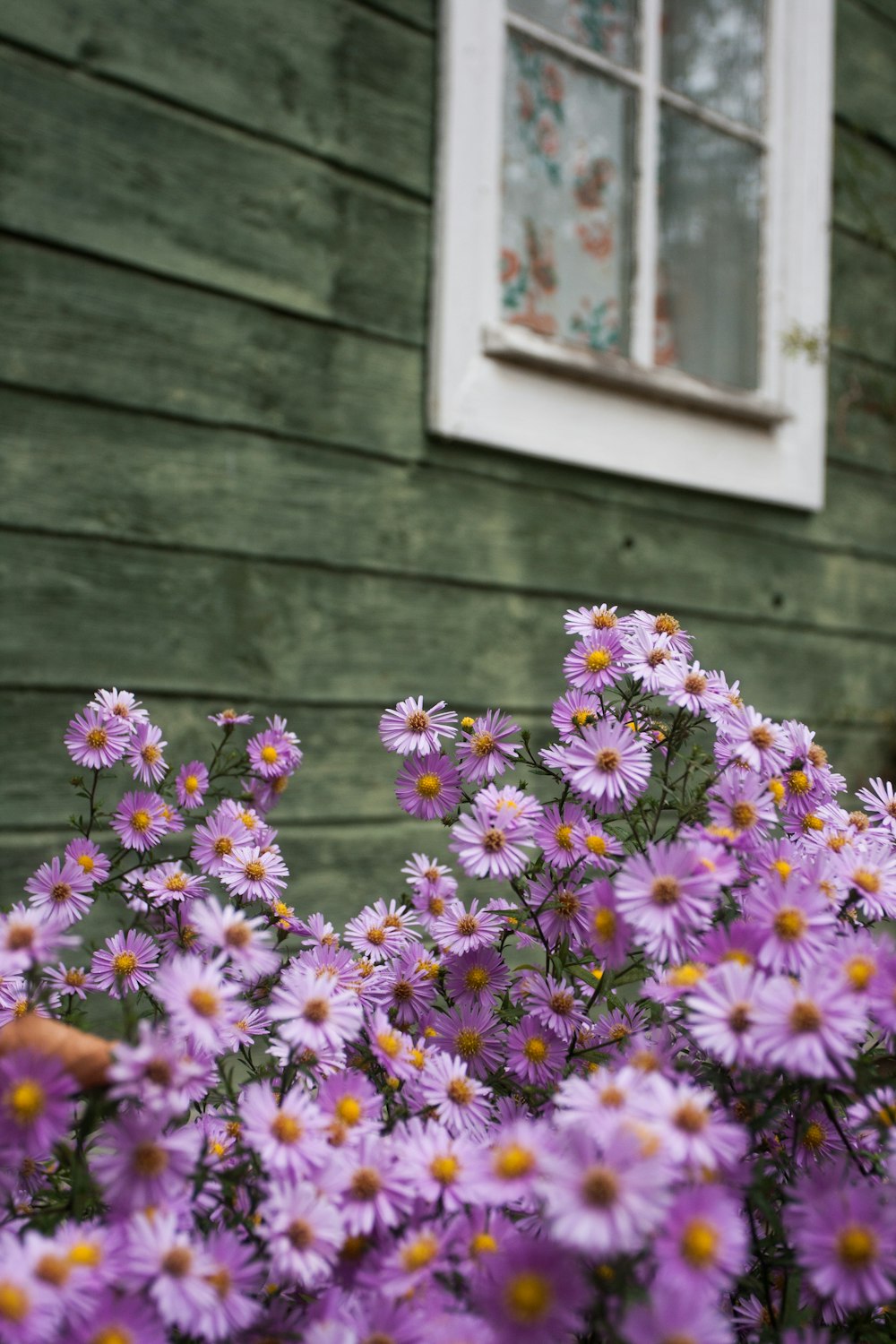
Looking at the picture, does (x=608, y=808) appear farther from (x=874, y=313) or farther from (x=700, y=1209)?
(x=874, y=313)

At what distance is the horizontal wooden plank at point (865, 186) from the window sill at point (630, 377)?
21.3 inches

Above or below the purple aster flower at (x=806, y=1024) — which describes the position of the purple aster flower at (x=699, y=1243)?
below

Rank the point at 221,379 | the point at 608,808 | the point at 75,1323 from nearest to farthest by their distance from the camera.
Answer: the point at 75,1323 → the point at 608,808 → the point at 221,379

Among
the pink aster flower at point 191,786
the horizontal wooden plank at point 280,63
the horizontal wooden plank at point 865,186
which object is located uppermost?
the horizontal wooden plank at point 865,186

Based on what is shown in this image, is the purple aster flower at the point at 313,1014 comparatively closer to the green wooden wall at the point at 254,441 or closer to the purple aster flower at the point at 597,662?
the purple aster flower at the point at 597,662

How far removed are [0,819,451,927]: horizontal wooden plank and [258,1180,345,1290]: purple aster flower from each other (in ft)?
3.94

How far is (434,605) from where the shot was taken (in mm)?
1911

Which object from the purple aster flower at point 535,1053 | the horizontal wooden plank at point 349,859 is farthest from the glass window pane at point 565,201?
the purple aster flower at point 535,1053

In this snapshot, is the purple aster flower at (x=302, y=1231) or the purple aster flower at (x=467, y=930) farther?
the purple aster flower at (x=467, y=930)

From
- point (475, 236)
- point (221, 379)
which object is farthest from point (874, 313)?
point (221, 379)

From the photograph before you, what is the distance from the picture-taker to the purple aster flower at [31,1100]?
45cm

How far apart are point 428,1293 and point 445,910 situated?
0.96ft

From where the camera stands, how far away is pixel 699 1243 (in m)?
0.43

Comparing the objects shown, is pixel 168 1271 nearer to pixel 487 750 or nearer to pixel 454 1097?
pixel 454 1097
